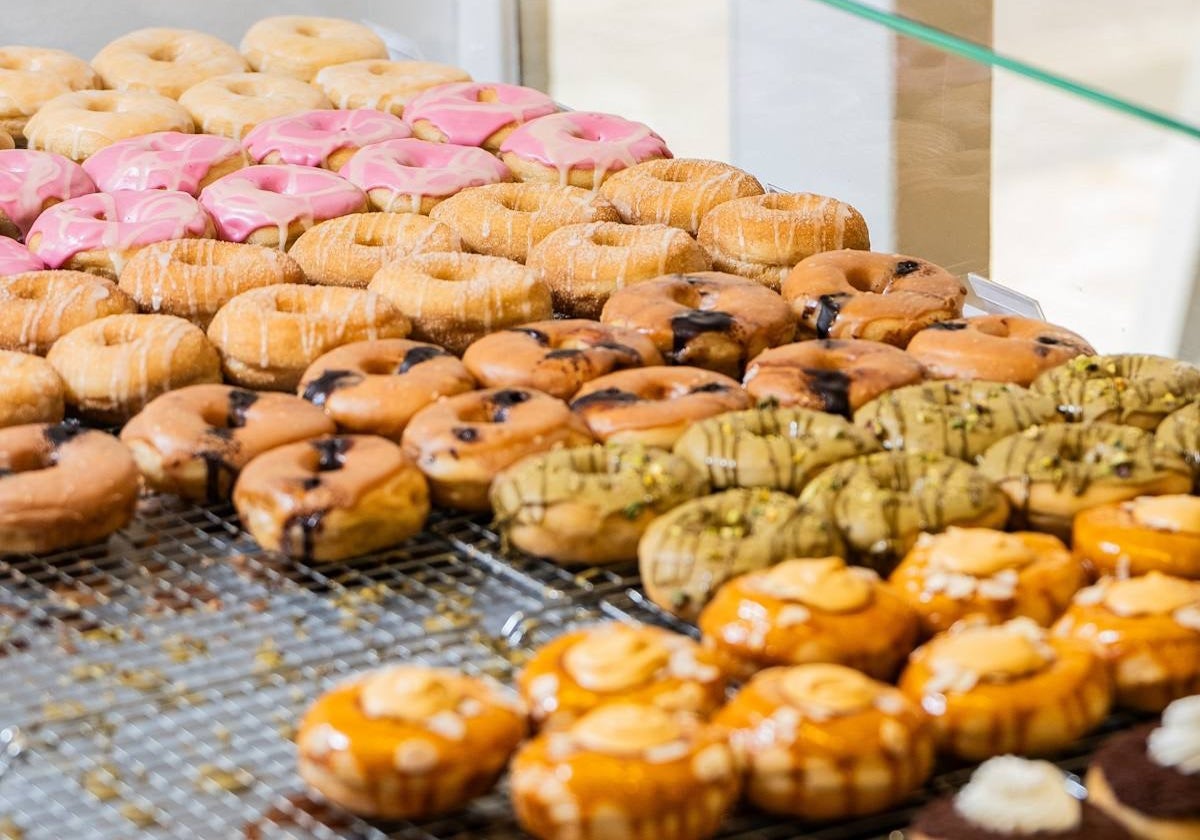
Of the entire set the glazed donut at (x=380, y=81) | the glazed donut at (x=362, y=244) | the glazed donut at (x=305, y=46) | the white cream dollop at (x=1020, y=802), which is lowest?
the white cream dollop at (x=1020, y=802)

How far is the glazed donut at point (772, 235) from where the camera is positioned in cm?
301

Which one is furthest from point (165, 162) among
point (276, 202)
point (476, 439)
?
point (476, 439)

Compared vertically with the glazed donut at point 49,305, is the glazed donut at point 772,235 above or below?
above

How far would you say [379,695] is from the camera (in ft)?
A: 5.24

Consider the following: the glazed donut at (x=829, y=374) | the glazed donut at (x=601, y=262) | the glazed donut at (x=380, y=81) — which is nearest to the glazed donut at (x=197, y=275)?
the glazed donut at (x=601, y=262)

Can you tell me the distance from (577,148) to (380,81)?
74cm

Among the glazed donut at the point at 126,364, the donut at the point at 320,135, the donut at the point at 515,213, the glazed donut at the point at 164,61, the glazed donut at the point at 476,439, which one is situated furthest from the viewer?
the glazed donut at the point at 164,61

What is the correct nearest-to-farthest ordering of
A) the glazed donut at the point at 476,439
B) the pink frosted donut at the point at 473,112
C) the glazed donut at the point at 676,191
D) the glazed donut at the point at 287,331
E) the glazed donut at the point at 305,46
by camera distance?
the glazed donut at the point at 476,439
the glazed donut at the point at 287,331
the glazed donut at the point at 676,191
the pink frosted donut at the point at 473,112
the glazed donut at the point at 305,46

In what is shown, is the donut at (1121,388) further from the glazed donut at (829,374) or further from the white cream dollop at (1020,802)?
the white cream dollop at (1020,802)

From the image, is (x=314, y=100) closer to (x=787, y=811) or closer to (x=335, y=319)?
(x=335, y=319)

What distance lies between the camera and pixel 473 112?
3699 mm

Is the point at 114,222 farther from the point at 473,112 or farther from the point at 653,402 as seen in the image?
the point at 653,402

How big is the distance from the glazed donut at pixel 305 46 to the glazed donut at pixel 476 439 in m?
2.13

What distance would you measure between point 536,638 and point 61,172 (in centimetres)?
193
